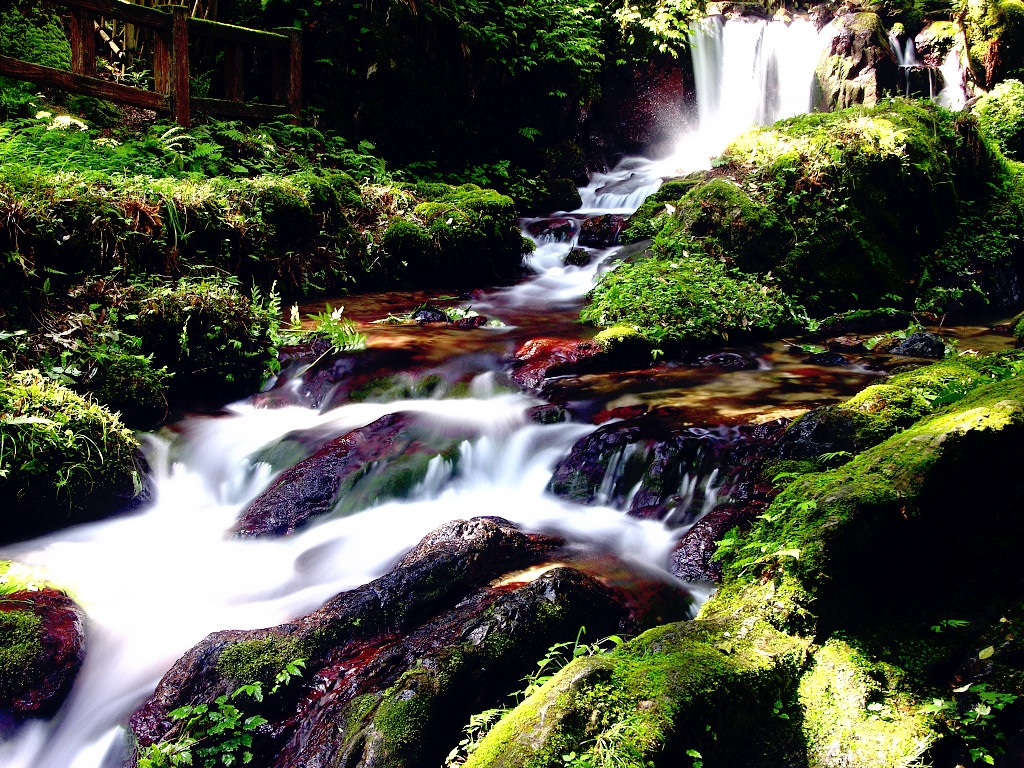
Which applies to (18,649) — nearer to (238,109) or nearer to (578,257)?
(578,257)

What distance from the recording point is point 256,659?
3.91 metres

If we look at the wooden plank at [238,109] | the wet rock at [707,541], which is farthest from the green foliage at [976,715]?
the wooden plank at [238,109]

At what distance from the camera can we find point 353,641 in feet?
13.6

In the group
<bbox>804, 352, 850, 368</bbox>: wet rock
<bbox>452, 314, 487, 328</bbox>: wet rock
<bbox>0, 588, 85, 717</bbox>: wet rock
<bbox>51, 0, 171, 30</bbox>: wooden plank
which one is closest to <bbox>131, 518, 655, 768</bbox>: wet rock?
<bbox>0, 588, 85, 717</bbox>: wet rock

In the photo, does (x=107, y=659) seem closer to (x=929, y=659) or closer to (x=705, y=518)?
(x=705, y=518)

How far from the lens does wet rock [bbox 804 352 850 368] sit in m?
8.26

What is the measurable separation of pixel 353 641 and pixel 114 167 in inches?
295

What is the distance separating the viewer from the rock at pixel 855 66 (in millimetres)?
17406

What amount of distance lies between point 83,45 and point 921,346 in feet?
35.5

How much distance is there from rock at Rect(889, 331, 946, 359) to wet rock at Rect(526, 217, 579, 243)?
619 centimetres

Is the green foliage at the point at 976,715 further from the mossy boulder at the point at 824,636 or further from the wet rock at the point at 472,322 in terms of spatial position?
the wet rock at the point at 472,322

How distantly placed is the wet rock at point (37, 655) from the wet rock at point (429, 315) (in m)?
5.75

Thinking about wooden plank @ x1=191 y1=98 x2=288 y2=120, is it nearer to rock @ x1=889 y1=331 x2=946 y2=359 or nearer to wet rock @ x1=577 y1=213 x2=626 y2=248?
wet rock @ x1=577 y1=213 x2=626 y2=248

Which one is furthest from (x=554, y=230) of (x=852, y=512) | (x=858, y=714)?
(x=858, y=714)
